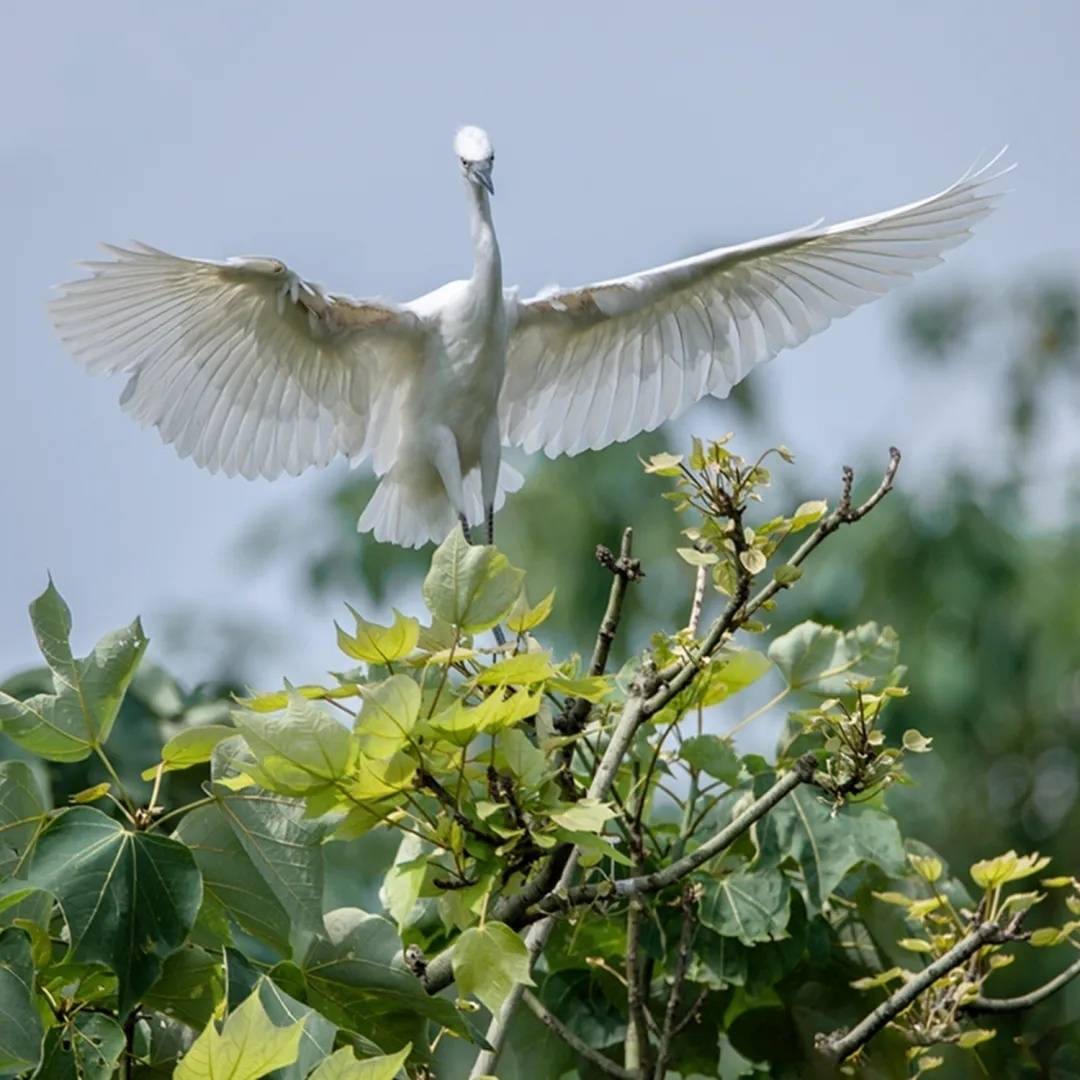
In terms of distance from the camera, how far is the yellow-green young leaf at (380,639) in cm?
156

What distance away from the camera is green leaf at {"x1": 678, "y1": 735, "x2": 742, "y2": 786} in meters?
2.13

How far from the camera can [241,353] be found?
3.49 metres

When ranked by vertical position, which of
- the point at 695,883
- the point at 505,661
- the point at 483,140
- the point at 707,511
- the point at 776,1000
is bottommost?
the point at 776,1000

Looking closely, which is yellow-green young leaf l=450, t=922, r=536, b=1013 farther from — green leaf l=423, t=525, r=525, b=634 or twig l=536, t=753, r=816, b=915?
green leaf l=423, t=525, r=525, b=634

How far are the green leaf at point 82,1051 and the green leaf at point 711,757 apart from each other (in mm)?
859

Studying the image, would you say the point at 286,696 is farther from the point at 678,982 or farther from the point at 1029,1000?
the point at 1029,1000

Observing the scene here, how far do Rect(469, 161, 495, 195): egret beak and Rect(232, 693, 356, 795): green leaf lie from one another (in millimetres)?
2245

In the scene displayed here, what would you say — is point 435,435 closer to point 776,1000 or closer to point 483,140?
point 483,140

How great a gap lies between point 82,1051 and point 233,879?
206 millimetres

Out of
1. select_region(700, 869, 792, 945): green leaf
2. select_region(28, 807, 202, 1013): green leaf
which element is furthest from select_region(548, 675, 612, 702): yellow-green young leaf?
select_region(700, 869, 792, 945): green leaf

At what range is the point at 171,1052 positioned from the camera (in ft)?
5.49

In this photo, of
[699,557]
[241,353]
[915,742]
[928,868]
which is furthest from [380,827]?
[241,353]

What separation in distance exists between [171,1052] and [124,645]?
1.34 feet

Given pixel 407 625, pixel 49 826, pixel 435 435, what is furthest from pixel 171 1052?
pixel 435 435
